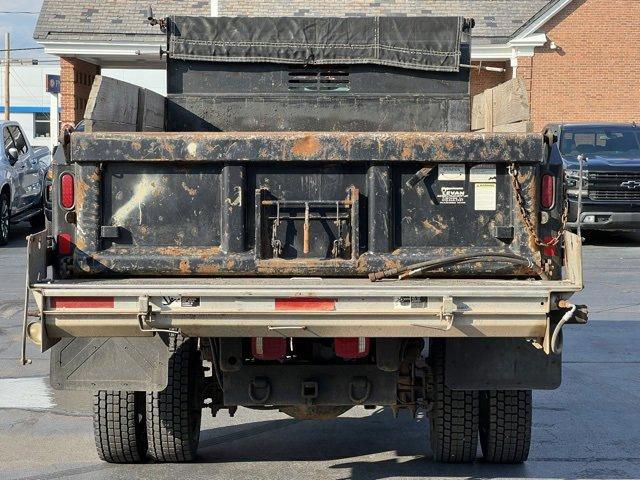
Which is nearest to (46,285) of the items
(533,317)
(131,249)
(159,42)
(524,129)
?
(131,249)

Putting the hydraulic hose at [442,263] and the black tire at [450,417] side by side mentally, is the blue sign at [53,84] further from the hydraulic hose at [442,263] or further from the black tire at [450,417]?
the hydraulic hose at [442,263]

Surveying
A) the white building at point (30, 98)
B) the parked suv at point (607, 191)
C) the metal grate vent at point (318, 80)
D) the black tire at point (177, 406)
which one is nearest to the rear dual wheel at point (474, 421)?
the black tire at point (177, 406)

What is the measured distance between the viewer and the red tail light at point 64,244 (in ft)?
19.4

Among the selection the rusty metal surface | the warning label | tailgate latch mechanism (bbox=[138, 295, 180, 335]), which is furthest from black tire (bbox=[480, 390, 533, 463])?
tailgate latch mechanism (bbox=[138, 295, 180, 335])

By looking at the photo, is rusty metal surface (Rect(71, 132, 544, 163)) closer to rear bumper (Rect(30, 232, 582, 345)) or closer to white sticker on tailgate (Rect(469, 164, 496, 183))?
white sticker on tailgate (Rect(469, 164, 496, 183))

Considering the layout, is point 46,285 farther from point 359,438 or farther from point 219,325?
point 359,438

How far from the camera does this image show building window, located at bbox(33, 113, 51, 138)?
7031 cm

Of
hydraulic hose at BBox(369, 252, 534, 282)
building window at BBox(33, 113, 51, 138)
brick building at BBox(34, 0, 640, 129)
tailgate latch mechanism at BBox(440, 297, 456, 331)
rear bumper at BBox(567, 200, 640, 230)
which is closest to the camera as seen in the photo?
tailgate latch mechanism at BBox(440, 297, 456, 331)

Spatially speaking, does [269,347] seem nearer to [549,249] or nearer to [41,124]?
[549,249]

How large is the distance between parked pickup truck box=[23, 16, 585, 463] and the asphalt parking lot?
37cm

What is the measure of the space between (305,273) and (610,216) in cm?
1405

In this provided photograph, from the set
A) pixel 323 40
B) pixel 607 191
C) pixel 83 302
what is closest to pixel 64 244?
pixel 83 302

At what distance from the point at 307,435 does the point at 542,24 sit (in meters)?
23.0

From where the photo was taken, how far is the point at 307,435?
25.4 ft
